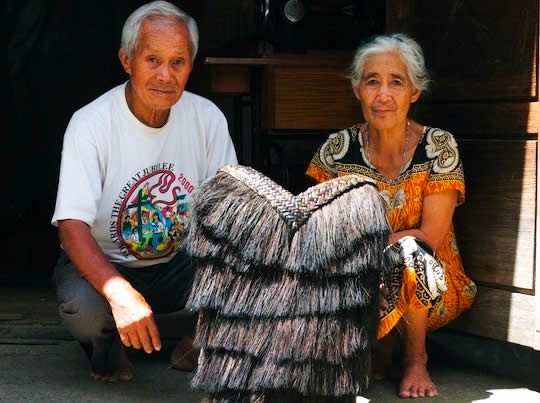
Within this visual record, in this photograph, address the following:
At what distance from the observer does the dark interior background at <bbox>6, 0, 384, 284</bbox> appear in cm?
533

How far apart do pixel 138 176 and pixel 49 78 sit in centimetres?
363

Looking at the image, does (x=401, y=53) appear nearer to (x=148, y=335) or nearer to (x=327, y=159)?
(x=327, y=159)

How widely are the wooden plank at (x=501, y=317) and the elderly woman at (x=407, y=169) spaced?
52 millimetres

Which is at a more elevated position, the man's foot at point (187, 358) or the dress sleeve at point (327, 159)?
the dress sleeve at point (327, 159)

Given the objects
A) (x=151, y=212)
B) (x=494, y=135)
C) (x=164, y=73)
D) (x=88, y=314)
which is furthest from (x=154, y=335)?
(x=494, y=135)

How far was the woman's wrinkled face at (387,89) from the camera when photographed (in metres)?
2.96

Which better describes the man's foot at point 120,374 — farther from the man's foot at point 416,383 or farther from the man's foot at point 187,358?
the man's foot at point 416,383

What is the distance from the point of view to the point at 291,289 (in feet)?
7.32

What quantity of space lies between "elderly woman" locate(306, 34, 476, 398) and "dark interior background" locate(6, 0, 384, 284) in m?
2.00

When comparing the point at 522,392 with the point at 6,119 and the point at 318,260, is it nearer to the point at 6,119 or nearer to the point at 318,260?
the point at 318,260

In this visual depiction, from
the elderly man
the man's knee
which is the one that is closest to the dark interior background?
the elderly man

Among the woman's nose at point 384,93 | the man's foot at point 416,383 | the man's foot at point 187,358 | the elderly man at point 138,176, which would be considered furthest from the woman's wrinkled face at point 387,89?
the man's foot at point 187,358

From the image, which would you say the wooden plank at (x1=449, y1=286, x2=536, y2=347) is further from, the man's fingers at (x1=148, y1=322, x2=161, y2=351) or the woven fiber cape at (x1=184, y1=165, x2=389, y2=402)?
the man's fingers at (x1=148, y1=322, x2=161, y2=351)

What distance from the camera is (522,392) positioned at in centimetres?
292
